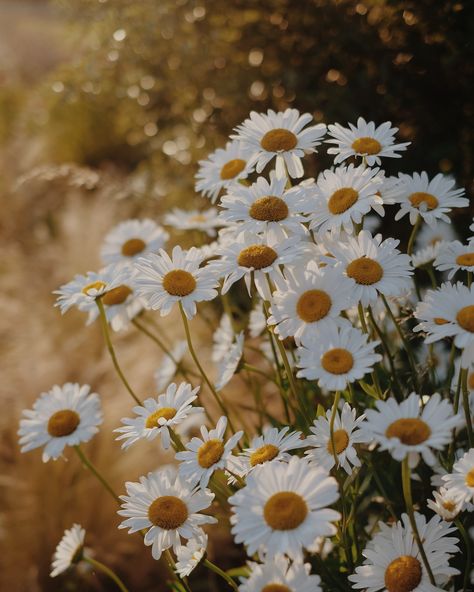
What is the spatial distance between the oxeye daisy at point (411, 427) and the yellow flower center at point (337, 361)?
0.28 ft

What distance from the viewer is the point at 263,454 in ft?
3.81

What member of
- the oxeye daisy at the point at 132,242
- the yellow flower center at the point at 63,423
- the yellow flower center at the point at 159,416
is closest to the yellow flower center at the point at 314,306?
the yellow flower center at the point at 159,416

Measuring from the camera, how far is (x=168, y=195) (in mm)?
3490

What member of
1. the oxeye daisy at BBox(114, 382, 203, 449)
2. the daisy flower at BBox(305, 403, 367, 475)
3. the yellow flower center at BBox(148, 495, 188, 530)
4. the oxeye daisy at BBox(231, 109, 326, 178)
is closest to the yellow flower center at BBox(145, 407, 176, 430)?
the oxeye daisy at BBox(114, 382, 203, 449)

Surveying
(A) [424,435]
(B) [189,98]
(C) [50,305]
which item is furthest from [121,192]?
(A) [424,435]

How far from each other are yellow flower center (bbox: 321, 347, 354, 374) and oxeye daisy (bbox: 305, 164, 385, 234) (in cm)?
26

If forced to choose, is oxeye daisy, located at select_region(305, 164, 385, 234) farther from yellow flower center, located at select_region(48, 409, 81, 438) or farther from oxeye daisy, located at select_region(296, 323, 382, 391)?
yellow flower center, located at select_region(48, 409, 81, 438)

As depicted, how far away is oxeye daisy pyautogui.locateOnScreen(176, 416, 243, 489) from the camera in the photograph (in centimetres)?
116

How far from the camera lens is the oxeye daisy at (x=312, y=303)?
1.13 m

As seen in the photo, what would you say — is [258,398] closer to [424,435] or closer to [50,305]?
[424,435]

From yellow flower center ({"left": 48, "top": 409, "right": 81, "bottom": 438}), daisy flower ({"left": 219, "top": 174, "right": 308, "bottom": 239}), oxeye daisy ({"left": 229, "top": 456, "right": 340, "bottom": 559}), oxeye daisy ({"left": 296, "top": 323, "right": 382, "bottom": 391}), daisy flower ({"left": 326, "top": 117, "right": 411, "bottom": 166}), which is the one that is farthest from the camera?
yellow flower center ({"left": 48, "top": 409, "right": 81, "bottom": 438})

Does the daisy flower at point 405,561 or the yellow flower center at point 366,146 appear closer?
the daisy flower at point 405,561

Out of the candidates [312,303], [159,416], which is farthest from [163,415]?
[312,303]

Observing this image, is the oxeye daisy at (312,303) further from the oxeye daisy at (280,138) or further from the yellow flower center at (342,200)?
the oxeye daisy at (280,138)
